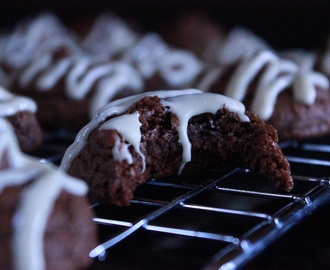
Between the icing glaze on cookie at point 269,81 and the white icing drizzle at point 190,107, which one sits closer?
the white icing drizzle at point 190,107

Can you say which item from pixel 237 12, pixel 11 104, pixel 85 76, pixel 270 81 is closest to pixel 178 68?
pixel 85 76

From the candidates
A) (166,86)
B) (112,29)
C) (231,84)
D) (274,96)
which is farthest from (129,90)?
(112,29)

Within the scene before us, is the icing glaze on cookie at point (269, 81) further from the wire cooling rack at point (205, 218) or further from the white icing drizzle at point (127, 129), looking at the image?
the white icing drizzle at point (127, 129)

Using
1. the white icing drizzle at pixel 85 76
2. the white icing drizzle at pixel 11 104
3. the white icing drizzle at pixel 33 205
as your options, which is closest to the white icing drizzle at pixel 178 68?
the white icing drizzle at pixel 85 76

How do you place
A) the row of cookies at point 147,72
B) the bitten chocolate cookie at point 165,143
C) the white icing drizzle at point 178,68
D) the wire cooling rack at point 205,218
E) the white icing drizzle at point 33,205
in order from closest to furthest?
the white icing drizzle at point 33,205 → the wire cooling rack at point 205,218 → the bitten chocolate cookie at point 165,143 → the row of cookies at point 147,72 → the white icing drizzle at point 178,68

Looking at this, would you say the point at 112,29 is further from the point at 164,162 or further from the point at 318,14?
the point at 164,162

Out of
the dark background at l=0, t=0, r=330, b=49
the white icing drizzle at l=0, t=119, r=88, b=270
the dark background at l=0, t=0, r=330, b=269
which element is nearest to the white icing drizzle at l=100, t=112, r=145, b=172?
the white icing drizzle at l=0, t=119, r=88, b=270

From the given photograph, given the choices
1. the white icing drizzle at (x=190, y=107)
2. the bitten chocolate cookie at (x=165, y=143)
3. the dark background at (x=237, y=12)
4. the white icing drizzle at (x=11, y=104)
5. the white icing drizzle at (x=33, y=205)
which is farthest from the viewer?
the dark background at (x=237, y=12)
